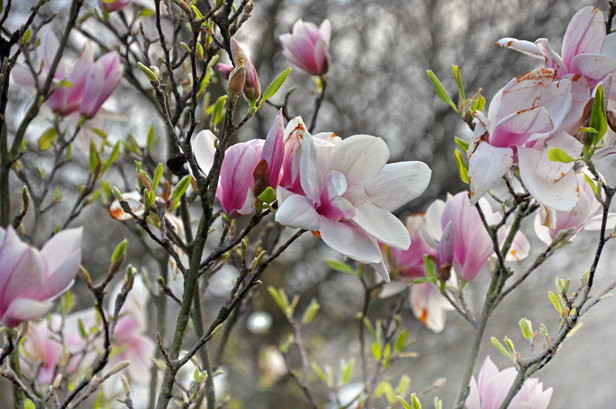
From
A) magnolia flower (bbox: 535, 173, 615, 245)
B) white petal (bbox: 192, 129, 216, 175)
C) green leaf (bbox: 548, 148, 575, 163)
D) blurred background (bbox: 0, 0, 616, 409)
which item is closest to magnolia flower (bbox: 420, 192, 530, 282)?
magnolia flower (bbox: 535, 173, 615, 245)

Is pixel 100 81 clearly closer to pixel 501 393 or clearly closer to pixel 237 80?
pixel 237 80

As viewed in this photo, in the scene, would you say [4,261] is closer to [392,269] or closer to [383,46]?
[392,269]

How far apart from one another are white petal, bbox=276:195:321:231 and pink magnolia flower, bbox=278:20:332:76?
46cm

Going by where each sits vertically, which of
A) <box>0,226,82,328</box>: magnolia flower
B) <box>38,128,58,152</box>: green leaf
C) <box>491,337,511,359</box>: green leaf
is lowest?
<box>491,337,511,359</box>: green leaf

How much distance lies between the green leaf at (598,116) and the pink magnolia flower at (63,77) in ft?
1.85

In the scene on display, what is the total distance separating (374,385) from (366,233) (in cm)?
38

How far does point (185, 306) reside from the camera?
0.33 metres

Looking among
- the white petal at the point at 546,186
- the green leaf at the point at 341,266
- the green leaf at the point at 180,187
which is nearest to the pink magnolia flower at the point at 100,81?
the green leaf at the point at 180,187

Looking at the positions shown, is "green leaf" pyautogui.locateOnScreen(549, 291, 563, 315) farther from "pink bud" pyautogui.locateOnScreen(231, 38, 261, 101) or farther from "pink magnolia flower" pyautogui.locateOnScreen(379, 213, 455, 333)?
"pink bud" pyautogui.locateOnScreen(231, 38, 261, 101)

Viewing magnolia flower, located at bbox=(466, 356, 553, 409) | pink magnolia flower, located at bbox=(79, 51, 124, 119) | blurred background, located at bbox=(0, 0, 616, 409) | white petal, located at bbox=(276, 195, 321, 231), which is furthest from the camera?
blurred background, located at bbox=(0, 0, 616, 409)

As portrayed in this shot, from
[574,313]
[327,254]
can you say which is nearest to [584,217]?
[574,313]

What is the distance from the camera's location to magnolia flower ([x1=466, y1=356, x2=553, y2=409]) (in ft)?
1.34

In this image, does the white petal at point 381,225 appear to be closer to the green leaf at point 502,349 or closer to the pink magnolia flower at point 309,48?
the green leaf at point 502,349

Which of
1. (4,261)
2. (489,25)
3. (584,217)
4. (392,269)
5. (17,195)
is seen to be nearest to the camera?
(4,261)
